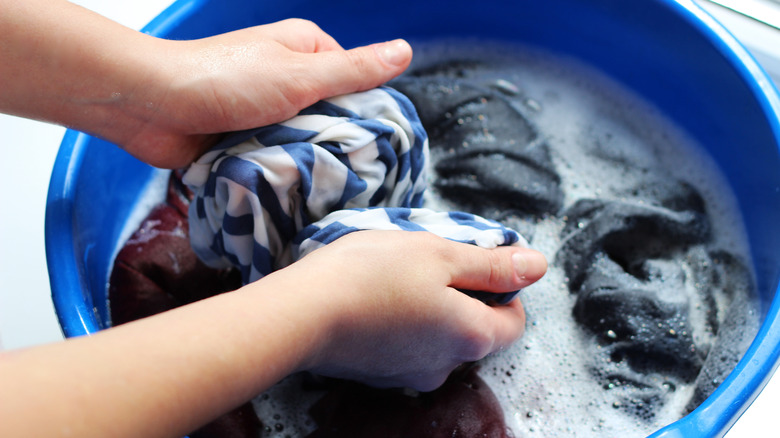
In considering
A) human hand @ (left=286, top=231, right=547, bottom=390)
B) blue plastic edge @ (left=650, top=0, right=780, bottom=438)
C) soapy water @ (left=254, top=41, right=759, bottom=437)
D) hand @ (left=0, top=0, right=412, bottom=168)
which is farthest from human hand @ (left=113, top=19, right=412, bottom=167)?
blue plastic edge @ (left=650, top=0, right=780, bottom=438)

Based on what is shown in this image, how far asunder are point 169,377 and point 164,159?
1.04 ft

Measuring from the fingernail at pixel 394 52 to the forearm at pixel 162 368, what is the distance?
0.95 feet

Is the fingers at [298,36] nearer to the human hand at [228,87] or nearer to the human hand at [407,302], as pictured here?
the human hand at [228,87]

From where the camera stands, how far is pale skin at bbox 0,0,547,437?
322 mm

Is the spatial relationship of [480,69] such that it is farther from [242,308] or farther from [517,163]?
[242,308]

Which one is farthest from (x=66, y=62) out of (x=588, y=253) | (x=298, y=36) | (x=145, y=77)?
(x=588, y=253)

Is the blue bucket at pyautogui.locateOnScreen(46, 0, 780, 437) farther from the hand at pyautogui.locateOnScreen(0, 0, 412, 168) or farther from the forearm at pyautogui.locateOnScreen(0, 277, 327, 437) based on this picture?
the forearm at pyautogui.locateOnScreen(0, 277, 327, 437)

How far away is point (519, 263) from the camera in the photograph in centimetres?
56

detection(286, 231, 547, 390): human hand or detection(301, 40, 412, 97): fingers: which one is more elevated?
detection(301, 40, 412, 97): fingers

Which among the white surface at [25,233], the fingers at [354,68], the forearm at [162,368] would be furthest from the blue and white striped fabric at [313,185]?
the white surface at [25,233]

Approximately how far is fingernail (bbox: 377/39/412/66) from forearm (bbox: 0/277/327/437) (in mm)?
291

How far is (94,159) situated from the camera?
0.63 metres

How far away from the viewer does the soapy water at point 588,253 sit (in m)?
0.64

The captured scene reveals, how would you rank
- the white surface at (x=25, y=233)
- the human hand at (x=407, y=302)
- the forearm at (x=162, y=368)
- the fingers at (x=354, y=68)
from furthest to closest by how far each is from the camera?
the white surface at (x=25, y=233), the fingers at (x=354, y=68), the human hand at (x=407, y=302), the forearm at (x=162, y=368)
